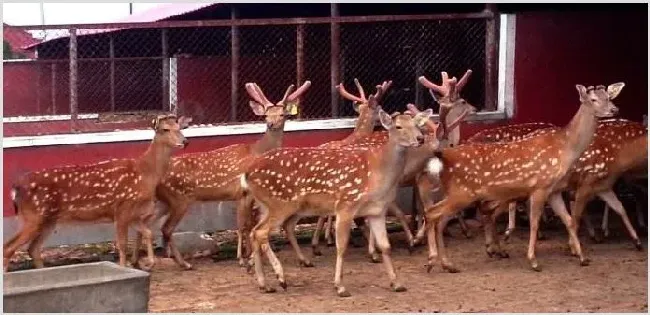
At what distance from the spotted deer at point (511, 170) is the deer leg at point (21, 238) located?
269 centimetres

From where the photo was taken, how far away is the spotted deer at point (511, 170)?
790 centimetres

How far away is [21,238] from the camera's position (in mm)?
7664

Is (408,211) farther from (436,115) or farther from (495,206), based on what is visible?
(495,206)

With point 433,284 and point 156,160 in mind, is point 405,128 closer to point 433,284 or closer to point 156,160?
point 433,284

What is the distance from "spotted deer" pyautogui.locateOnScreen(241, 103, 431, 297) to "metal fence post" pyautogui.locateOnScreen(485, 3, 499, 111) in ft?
10.9

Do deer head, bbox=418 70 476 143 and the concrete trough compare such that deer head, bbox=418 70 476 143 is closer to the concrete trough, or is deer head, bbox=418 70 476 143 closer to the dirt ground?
the dirt ground

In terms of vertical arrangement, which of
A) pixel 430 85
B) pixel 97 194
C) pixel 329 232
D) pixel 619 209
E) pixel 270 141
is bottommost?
pixel 329 232

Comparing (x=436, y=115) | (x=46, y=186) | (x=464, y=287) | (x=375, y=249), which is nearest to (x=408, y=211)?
(x=436, y=115)

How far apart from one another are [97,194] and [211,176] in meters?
0.95

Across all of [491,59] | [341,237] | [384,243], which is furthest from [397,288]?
[491,59]

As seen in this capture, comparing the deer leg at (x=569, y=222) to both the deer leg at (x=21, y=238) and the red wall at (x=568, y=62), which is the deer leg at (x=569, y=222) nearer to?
the red wall at (x=568, y=62)

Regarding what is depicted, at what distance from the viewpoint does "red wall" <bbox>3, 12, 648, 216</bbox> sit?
1049 centimetres

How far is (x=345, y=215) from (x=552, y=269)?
177 centimetres

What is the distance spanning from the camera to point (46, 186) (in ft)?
25.2
